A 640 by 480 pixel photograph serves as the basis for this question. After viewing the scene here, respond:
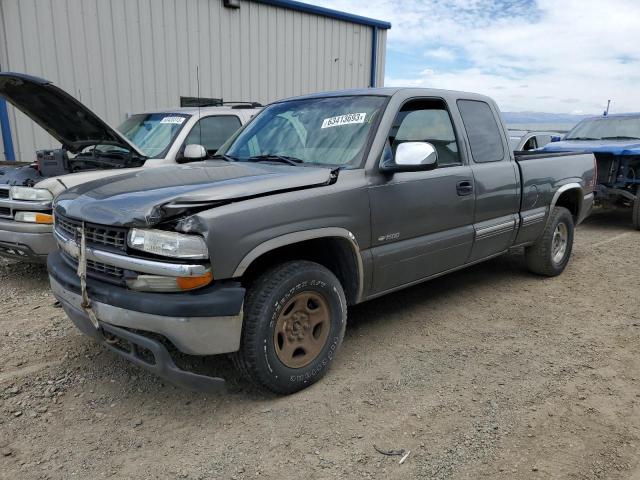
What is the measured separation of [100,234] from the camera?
2.79 meters

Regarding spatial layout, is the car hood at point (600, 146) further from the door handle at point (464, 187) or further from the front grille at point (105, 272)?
the front grille at point (105, 272)

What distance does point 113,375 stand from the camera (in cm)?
337

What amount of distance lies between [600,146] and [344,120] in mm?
7290

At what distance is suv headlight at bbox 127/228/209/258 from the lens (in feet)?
8.28

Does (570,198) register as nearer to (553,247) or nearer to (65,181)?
(553,247)

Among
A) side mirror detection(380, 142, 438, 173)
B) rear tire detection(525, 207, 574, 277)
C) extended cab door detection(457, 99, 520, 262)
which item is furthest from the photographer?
rear tire detection(525, 207, 574, 277)

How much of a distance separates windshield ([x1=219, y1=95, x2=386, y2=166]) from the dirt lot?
1442mm

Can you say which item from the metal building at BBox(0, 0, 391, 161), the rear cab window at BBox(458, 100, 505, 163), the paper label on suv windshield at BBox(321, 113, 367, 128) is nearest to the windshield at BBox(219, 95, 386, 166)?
the paper label on suv windshield at BBox(321, 113, 367, 128)

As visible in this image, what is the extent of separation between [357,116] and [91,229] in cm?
194

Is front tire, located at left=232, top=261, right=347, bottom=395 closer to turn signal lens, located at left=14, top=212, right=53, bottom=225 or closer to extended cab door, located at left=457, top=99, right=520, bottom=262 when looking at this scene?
extended cab door, located at left=457, top=99, right=520, bottom=262

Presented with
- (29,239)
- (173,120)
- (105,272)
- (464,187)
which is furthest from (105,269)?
(173,120)

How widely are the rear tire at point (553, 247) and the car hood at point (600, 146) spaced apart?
13.0 feet

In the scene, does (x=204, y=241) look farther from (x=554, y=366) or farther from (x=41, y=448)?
(x=554, y=366)

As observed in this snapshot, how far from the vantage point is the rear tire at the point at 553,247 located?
5.34 m
